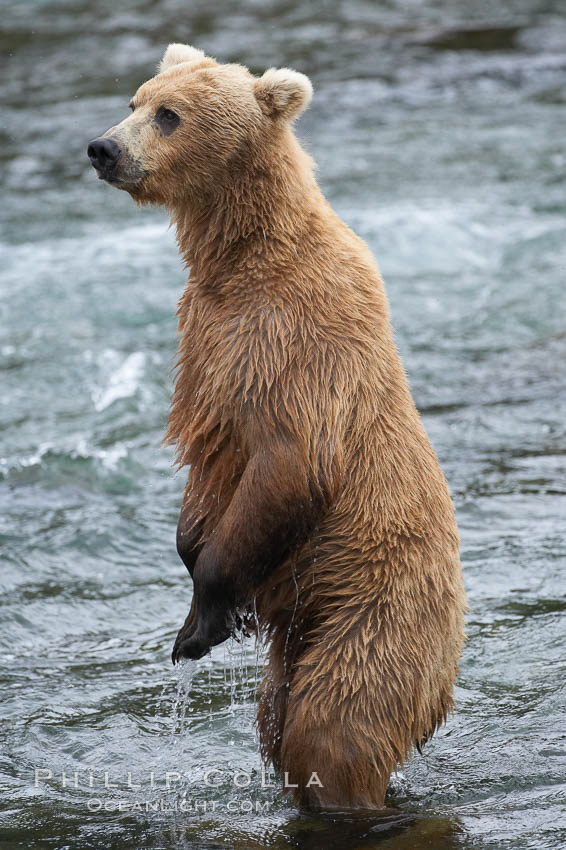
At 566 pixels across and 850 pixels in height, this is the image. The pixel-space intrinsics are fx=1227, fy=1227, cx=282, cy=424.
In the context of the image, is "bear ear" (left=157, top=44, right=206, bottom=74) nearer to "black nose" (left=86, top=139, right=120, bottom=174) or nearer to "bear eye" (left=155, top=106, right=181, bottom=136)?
"bear eye" (left=155, top=106, right=181, bottom=136)

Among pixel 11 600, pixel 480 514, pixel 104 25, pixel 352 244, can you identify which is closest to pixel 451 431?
pixel 480 514

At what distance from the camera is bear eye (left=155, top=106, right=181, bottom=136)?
171 inches

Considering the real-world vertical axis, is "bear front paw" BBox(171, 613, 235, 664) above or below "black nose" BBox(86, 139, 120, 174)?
below

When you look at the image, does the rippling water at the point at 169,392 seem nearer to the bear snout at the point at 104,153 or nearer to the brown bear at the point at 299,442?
the brown bear at the point at 299,442

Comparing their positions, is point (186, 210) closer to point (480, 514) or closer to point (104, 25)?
point (480, 514)

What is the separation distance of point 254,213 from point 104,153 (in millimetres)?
559

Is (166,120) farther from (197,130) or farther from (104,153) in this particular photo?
(104,153)

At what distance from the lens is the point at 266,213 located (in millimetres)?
4352

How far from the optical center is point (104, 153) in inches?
167

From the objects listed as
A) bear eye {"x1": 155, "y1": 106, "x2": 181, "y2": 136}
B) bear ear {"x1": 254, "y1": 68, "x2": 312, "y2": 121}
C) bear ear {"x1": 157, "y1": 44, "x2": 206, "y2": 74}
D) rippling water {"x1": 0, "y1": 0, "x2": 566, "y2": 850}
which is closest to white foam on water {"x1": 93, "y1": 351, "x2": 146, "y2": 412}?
rippling water {"x1": 0, "y1": 0, "x2": 566, "y2": 850}

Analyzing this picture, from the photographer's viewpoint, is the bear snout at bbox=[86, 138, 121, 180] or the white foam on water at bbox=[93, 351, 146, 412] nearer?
the bear snout at bbox=[86, 138, 121, 180]

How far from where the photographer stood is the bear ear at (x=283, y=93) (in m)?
4.28

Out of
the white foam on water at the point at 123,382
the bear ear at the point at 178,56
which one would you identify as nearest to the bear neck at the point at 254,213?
the bear ear at the point at 178,56

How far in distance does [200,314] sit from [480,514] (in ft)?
9.53
